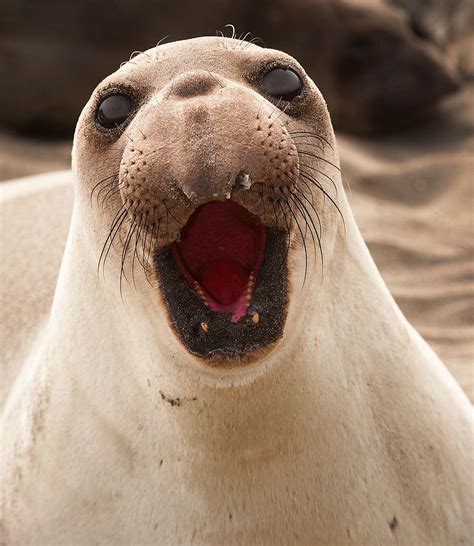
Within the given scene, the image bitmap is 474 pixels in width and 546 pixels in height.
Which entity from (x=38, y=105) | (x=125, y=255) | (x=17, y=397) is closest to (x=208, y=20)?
(x=38, y=105)

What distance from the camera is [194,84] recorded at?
193cm

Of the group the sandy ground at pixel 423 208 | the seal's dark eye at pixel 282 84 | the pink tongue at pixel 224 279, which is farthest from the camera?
the sandy ground at pixel 423 208

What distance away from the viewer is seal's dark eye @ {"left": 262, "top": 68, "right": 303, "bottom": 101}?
2074 millimetres

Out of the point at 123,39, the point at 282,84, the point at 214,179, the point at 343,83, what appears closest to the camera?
the point at 214,179

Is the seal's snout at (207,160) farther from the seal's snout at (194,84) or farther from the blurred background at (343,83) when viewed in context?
the blurred background at (343,83)

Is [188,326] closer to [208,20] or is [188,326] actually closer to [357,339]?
[357,339]

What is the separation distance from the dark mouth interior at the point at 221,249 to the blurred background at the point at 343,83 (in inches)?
124

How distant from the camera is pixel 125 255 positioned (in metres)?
2.02

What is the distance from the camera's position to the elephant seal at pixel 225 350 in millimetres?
1842

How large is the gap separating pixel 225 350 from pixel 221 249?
8.4 inches

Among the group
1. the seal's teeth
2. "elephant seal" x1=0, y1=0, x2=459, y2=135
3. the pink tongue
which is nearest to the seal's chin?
the pink tongue

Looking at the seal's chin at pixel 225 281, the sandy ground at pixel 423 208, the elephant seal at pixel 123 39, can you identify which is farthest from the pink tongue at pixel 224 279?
the elephant seal at pixel 123 39

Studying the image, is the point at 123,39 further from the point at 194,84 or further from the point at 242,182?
the point at 242,182

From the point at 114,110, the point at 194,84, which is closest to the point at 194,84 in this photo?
the point at 194,84
